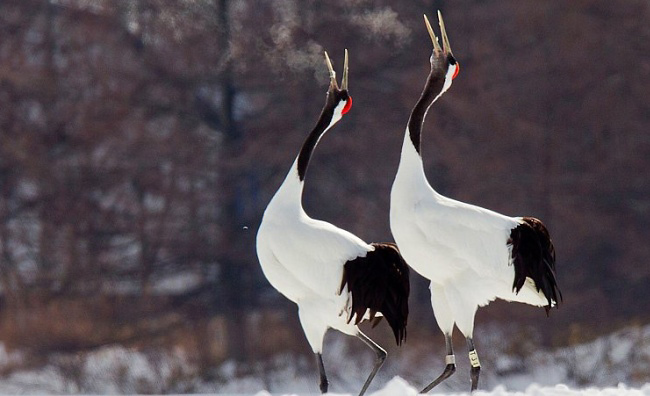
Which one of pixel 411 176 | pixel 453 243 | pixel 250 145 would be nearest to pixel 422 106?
pixel 411 176

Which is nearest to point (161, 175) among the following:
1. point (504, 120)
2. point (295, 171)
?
point (504, 120)

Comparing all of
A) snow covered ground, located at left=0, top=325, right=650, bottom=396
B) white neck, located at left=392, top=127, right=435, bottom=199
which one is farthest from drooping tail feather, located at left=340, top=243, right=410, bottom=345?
snow covered ground, located at left=0, top=325, right=650, bottom=396

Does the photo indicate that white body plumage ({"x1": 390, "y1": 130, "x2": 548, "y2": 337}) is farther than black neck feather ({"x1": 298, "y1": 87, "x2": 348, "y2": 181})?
No

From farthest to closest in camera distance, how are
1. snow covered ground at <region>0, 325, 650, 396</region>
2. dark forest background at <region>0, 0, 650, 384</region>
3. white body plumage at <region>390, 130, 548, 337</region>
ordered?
1. dark forest background at <region>0, 0, 650, 384</region>
2. snow covered ground at <region>0, 325, 650, 396</region>
3. white body plumage at <region>390, 130, 548, 337</region>

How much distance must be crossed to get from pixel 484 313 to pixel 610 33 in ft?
12.4

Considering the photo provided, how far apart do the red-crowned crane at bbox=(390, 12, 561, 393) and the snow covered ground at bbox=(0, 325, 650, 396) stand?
6422 millimetres

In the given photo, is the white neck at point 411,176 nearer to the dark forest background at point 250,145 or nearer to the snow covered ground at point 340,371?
the snow covered ground at point 340,371

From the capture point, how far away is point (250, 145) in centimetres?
1819

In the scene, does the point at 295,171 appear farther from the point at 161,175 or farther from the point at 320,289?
the point at 161,175

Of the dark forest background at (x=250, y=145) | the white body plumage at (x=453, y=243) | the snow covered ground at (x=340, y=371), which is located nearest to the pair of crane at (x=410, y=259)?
the white body plumage at (x=453, y=243)

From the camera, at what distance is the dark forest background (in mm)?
17562

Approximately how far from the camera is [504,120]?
17906 mm

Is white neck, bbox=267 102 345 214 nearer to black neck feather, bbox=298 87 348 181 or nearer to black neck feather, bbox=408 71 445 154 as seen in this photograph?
black neck feather, bbox=298 87 348 181

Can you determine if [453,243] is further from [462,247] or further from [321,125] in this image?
[321,125]
